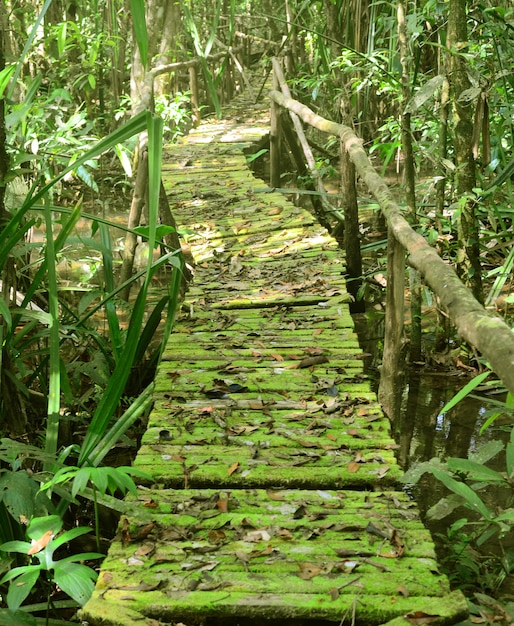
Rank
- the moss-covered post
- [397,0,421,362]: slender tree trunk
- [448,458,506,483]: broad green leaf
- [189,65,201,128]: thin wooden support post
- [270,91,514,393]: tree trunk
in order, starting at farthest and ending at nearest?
1. [189,65,201,128]: thin wooden support post
2. the moss-covered post
3. [397,0,421,362]: slender tree trunk
4. [448,458,506,483]: broad green leaf
5. [270,91,514,393]: tree trunk

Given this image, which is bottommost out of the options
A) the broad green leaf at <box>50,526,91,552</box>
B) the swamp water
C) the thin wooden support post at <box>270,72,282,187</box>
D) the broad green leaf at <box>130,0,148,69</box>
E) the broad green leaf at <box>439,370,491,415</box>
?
the swamp water

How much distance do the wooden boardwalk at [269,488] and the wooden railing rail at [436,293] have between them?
20cm

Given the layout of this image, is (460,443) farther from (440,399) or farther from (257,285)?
(257,285)

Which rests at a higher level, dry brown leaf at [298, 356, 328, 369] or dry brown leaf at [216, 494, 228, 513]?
dry brown leaf at [298, 356, 328, 369]

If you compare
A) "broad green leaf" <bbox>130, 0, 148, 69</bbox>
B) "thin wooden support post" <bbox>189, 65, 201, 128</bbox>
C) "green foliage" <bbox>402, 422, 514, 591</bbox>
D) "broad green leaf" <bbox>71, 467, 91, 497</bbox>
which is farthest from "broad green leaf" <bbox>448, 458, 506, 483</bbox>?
"thin wooden support post" <bbox>189, 65, 201, 128</bbox>

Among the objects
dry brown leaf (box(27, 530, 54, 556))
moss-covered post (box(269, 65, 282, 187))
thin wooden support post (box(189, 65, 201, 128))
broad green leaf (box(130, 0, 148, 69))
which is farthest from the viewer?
thin wooden support post (box(189, 65, 201, 128))

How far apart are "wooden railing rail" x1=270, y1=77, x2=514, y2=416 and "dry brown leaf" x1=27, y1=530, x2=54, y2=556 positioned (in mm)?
985

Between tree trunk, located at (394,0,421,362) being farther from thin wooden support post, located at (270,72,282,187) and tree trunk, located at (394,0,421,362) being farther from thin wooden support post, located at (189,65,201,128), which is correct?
thin wooden support post, located at (189,65,201,128)

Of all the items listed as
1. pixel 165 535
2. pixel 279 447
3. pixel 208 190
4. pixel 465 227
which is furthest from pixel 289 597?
pixel 208 190

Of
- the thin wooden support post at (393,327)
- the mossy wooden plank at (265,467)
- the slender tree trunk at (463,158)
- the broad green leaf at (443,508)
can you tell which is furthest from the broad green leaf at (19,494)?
the slender tree trunk at (463,158)

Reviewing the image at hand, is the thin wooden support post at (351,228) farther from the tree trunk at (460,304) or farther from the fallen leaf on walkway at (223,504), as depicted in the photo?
the fallen leaf on walkway at (223,504)

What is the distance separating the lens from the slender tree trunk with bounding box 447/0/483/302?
11.5ft

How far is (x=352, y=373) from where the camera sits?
2682 mm

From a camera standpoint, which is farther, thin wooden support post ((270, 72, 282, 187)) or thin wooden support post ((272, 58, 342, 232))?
thin wooden support post ((270, 72, 282, 187))
